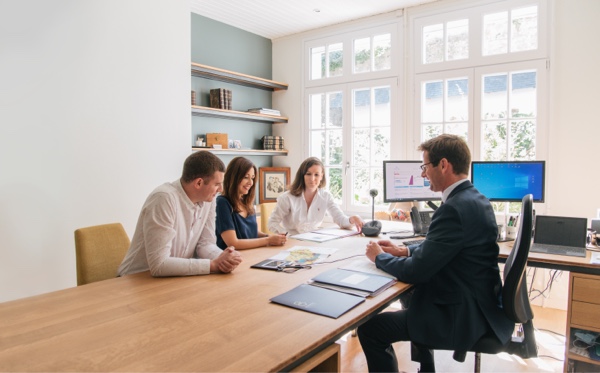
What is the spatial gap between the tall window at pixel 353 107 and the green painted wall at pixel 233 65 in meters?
0.65

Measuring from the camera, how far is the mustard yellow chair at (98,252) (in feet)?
6.91

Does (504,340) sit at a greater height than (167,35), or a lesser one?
lesser

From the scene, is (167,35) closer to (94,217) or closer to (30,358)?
(94,217)

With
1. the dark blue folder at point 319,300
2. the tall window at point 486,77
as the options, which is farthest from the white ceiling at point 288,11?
the dark blue folder at point 319,300

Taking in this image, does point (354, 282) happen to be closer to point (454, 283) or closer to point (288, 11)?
point (454, 283)

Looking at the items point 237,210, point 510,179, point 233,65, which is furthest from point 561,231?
point 233,65

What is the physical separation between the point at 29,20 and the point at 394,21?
3.45 metres

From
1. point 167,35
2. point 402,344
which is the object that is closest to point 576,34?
point 402,344

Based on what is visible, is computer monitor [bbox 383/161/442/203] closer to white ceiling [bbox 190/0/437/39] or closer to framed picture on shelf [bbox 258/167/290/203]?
white ceiling [bbox 190/0/437/39]

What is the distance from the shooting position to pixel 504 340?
1716 millimetres

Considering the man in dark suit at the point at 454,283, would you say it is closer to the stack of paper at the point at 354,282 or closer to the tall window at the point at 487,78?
the stack of paper at the point at 354,282

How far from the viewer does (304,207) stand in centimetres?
332

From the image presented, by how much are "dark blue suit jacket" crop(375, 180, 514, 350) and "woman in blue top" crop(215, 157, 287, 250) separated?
3.33ft

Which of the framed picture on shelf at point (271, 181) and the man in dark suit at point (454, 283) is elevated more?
the framed picture on shelf at point (271, 181)
